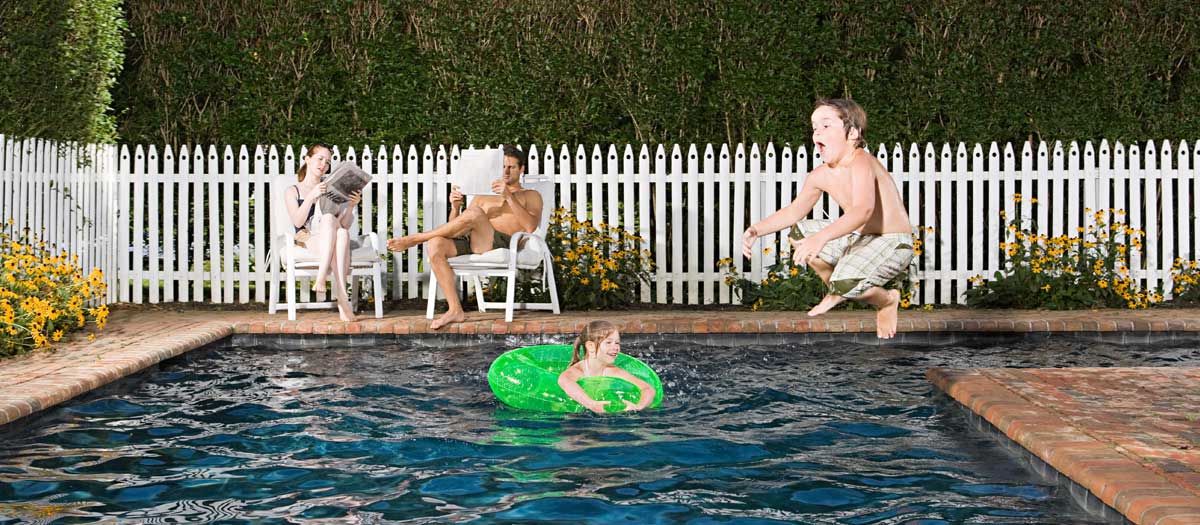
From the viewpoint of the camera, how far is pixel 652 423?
5.38 m


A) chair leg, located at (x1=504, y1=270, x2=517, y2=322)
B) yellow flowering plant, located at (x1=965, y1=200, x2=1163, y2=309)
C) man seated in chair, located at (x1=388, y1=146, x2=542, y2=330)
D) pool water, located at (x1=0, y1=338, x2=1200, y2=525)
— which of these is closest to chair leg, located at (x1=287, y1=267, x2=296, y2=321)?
man seated in chair, located at (x1=388, y1=146, x2=542, y2=330)

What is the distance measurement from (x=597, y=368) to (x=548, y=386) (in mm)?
209

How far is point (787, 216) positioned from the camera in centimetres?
595

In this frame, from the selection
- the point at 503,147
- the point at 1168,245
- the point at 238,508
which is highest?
the point at 503,147

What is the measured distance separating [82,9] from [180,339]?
352 centimetres

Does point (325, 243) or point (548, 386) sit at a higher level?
point (325, 243)

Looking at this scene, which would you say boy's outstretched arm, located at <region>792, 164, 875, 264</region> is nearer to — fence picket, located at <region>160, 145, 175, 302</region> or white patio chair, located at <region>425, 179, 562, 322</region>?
white patio chair, located at <region>425, 179, 562, 322</region>

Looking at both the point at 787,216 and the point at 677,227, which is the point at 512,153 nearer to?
the point at 677,227

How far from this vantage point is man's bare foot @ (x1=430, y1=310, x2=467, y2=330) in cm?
835

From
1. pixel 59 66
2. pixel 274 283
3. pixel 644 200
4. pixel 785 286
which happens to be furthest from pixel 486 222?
pixel 59 66

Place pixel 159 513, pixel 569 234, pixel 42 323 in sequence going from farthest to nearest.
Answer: pixel 569 234 < pixel 42 323 < pixel 159 513

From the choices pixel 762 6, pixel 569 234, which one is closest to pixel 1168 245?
pixel 762 6

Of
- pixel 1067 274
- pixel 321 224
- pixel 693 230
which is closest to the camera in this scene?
pixel 321 224

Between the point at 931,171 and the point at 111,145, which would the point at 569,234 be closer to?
the point at 931,171
